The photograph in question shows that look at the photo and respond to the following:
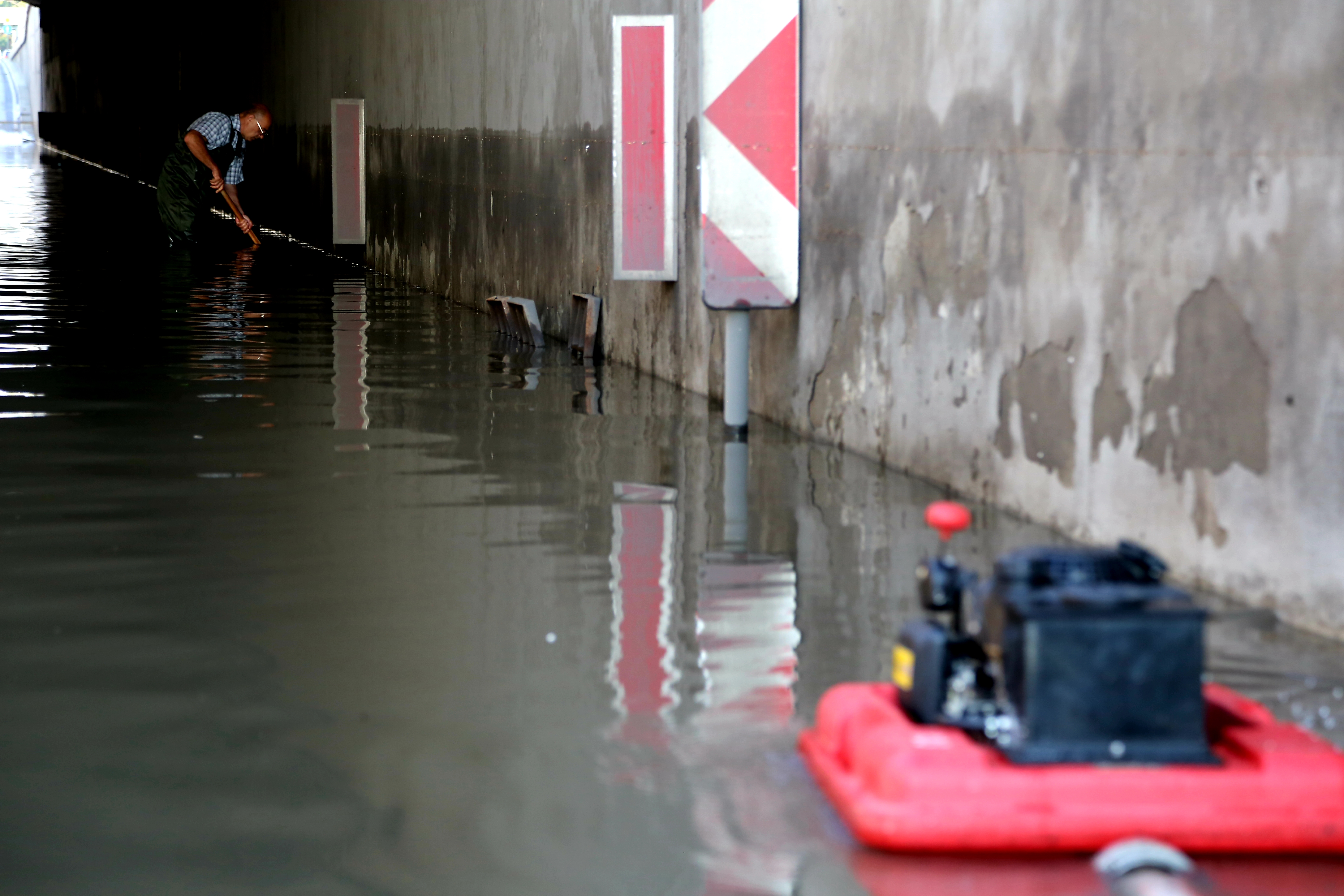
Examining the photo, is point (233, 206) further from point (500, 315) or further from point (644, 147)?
point (644, 147)

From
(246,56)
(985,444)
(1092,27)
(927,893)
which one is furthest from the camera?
(246,56)

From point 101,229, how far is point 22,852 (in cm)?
1900

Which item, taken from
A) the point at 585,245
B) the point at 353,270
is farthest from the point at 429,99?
the point at 585,245

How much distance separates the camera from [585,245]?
9422 millimetres

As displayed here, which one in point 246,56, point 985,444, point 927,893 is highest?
point 246,56

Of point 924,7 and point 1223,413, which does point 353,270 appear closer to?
point 924,7

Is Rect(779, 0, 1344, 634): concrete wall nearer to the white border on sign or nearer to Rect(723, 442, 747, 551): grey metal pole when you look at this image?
Rect(723, 442, 747, 551): grey metal pole

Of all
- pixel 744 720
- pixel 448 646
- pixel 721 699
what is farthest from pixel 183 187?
pixel 744 720

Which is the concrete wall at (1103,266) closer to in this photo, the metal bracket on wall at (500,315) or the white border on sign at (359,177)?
the metal bracket on wall at (500,315)

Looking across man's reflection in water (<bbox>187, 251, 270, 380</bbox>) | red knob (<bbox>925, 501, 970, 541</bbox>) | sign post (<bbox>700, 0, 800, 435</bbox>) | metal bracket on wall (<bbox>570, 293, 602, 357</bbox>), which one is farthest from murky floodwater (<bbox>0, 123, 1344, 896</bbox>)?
metal bracket on wall (<bbox>570, 293, 602, 357</bbox>)

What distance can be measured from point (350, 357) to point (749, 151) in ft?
12.0

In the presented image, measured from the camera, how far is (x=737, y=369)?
6430 millimetres

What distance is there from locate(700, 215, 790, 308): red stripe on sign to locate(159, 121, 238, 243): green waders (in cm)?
1216

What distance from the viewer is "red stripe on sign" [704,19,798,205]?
623cm
